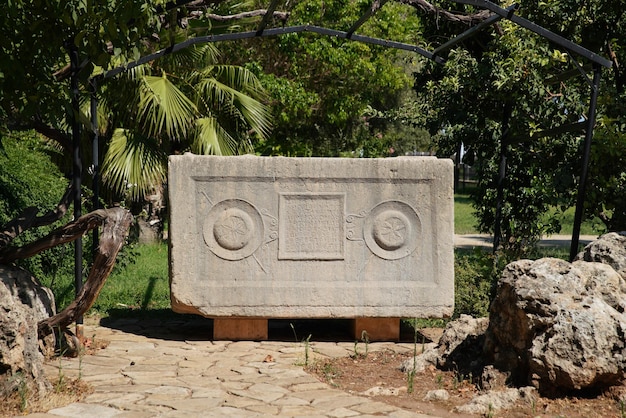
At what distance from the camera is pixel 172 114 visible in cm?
1103

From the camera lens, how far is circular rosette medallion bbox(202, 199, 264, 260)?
7.38m

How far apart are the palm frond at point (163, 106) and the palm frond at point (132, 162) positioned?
0.24m

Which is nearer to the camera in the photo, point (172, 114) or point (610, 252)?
point (610, 252)

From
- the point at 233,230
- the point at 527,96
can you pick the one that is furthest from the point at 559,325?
the point at 527,96

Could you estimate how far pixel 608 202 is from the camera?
8.26 meters

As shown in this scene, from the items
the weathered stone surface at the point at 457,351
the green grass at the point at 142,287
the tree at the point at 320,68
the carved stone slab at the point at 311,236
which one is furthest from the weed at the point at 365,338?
the tree at the point at 320,68

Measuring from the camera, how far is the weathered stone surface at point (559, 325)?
512 centimetres

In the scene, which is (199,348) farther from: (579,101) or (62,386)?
(579,101)

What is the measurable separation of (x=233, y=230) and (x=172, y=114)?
162 inches

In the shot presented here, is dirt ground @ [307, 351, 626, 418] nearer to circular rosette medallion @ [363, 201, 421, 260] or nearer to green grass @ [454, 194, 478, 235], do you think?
circular rosette medallion @ [363, 201, 421, 260]

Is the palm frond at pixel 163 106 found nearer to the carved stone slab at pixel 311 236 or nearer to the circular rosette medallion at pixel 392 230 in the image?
the carved stone slab at pixel 311 236

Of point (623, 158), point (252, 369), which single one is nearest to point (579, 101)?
point (623, 158)

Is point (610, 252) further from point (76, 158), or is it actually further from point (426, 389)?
point (76, 158)

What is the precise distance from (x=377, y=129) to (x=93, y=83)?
1689cm
